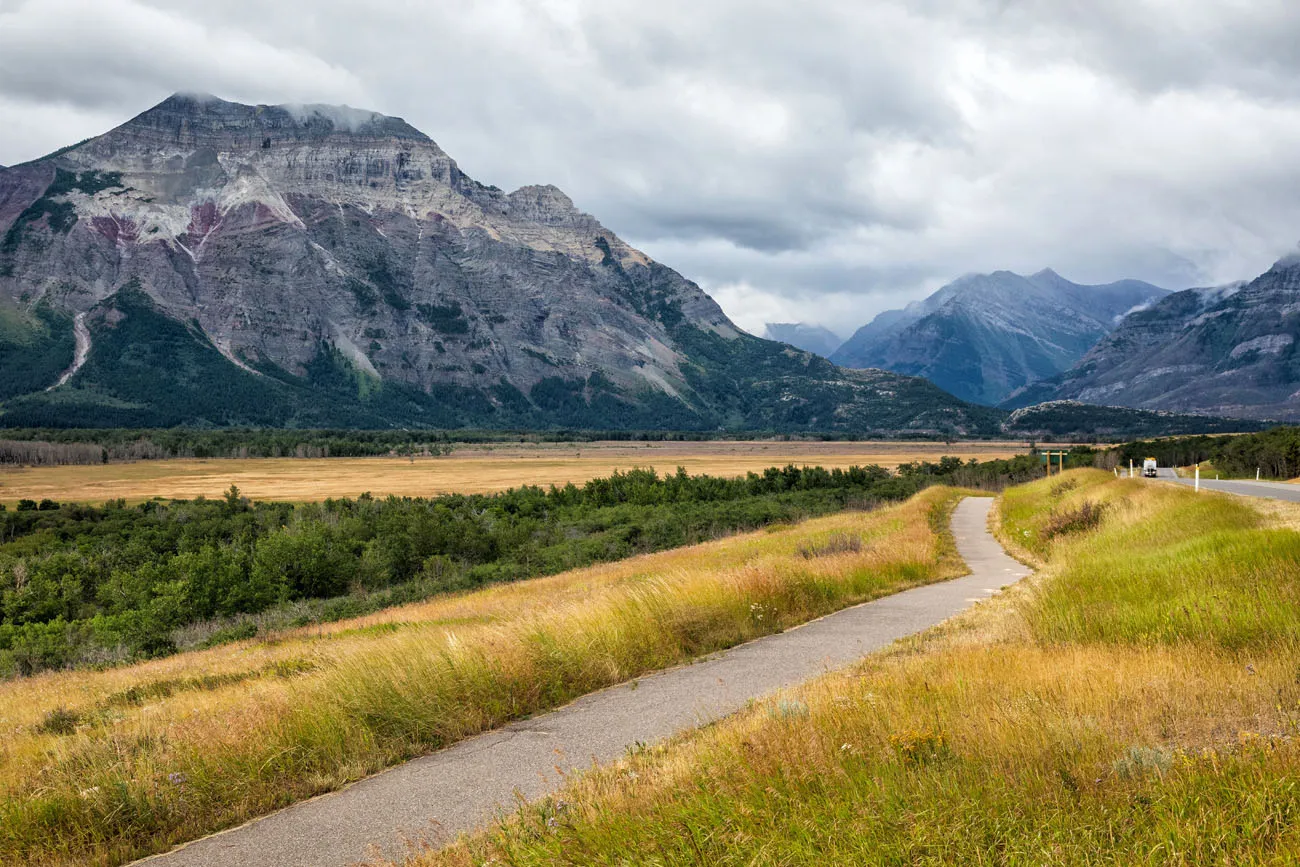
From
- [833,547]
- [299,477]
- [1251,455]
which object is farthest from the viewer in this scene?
[299,477]

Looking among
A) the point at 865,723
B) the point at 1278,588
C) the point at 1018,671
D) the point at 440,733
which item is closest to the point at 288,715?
Result: the point at 440,733

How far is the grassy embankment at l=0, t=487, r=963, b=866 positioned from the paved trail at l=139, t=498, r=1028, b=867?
397 millimetres

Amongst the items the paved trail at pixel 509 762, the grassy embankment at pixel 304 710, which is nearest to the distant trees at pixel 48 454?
the grassy embankment at pixel 304 710

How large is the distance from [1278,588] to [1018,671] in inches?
155

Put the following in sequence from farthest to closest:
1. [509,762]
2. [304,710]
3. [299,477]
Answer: [299,477] → [304,710] → [509,762]

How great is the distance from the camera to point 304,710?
27.4ft

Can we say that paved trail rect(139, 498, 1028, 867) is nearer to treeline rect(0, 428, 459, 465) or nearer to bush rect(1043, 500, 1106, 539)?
bush rect(1043, 500, 1106, 539)

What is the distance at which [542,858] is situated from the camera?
472 cm

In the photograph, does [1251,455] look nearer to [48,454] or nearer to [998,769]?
[998,769]

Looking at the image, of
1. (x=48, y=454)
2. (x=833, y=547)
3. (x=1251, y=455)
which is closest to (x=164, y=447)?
(x=48, y=454)

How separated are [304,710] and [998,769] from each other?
21.9 ft

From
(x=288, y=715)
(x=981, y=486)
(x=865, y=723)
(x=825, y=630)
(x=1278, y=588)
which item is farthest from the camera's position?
(x=981, y=486)

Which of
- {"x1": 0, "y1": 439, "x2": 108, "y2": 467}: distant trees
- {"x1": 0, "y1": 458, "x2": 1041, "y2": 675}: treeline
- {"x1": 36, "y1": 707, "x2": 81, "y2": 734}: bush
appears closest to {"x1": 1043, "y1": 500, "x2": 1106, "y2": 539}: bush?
{"x1": 0, "y1": 458, "x2": 1041, "y2": 675}: treeline

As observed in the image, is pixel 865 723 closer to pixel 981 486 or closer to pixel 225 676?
pixel 225 676
